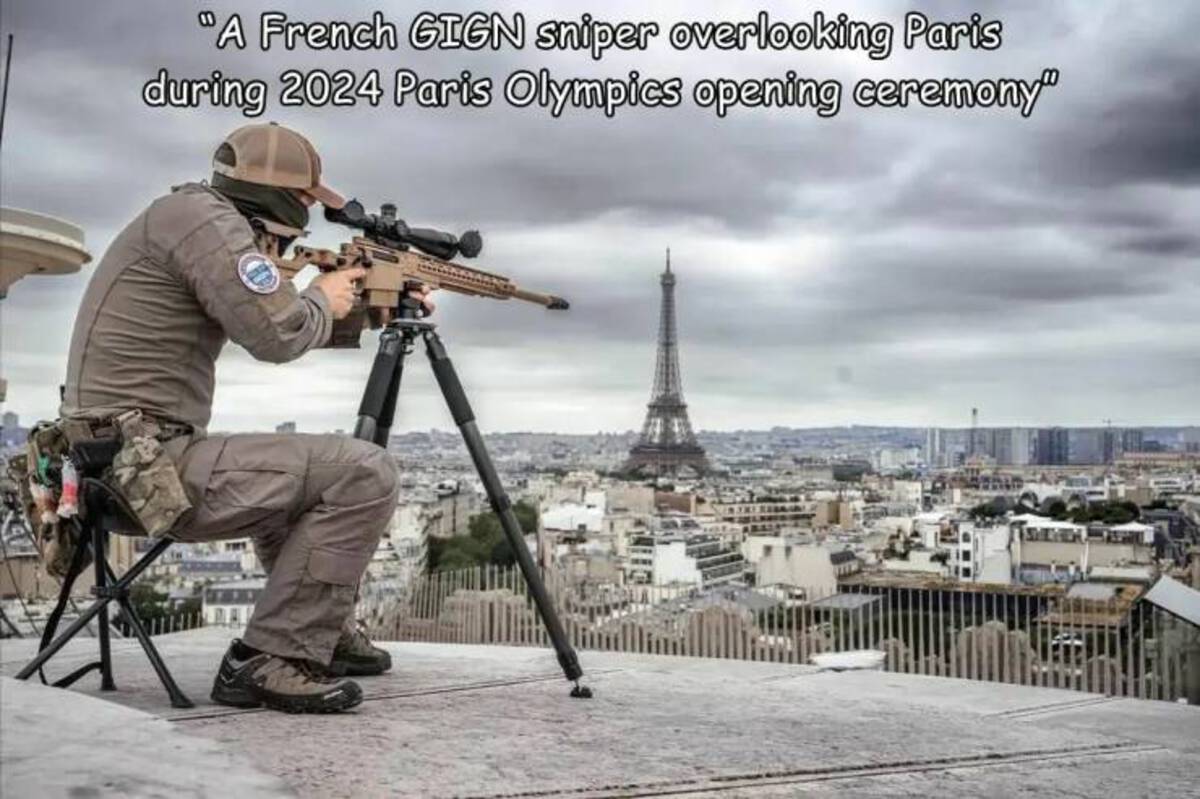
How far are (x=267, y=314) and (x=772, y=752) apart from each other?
140cm

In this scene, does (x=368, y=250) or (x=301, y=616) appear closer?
(x=301, y=616)

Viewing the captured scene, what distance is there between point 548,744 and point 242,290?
3.74ft

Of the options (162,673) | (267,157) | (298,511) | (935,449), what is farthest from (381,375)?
(935,449)

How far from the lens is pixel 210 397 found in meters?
3.09

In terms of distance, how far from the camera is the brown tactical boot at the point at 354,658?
361 centimetres

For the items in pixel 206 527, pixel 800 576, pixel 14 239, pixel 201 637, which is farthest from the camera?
pixel 800 576

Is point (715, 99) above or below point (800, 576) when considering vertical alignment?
above

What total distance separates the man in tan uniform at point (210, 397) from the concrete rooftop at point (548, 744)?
0.18 m

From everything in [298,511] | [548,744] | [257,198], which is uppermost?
[257,198]

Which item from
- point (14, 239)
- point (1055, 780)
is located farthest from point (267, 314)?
point (14, 239)

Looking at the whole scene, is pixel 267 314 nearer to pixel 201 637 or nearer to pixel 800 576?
pixel 201 637

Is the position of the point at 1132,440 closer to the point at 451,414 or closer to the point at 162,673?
the point at 451,414

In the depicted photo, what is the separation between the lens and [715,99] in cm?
636

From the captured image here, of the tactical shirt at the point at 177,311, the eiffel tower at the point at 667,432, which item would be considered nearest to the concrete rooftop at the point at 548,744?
the tactical shirt at the point at 177,311
